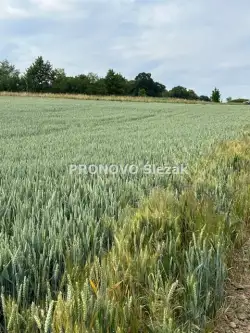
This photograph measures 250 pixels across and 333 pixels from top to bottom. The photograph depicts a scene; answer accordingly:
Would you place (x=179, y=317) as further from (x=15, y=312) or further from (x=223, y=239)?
(x=223, y=239)

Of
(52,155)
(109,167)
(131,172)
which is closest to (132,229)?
(131,172)

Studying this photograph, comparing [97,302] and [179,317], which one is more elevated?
[97,302]

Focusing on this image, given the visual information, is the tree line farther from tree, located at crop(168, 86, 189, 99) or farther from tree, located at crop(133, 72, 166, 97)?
tree, located at crop(168, 86, 189, 99)

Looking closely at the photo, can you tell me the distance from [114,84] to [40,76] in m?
17.0

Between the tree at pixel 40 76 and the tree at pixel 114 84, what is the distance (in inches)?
505

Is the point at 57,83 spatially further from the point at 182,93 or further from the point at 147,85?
the point at 182,93

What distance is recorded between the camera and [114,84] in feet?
258

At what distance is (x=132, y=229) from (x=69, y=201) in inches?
28.0

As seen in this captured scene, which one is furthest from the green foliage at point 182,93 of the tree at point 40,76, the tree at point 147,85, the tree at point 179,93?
the tree at point 40,76

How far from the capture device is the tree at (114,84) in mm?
78312

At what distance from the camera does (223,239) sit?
2.45 metres

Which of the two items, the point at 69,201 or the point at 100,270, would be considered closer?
the point at 100,270

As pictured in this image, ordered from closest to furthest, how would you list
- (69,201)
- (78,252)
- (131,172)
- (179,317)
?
(179,317) → (78,252) → (69,201) → (131,172)

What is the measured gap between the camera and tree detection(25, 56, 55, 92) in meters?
80.8
